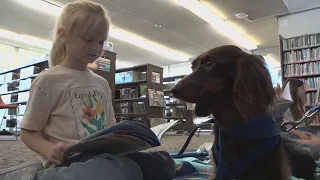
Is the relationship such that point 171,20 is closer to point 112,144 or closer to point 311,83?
point 311,83

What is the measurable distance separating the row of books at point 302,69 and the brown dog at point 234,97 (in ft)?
18.1

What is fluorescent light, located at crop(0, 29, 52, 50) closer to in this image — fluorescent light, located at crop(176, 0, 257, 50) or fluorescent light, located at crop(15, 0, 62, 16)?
fluorescent light, located at crop(15, 0, 62, 16)

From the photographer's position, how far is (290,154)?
1.22 m

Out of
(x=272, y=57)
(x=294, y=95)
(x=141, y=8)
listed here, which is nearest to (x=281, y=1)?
(x=141, y=8)

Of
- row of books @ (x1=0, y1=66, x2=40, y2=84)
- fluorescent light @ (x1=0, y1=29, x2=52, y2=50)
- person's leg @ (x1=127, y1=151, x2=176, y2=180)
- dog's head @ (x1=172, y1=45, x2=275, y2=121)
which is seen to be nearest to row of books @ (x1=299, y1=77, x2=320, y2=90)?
dog's head @ (x1=172, y1=45, x2=275, y2=121)

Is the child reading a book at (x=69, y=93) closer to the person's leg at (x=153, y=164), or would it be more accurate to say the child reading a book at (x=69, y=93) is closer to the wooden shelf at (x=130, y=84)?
the person's leg at (x=153, y=164)

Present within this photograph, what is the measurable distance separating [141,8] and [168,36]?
2312mm

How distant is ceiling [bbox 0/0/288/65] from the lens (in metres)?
6.29

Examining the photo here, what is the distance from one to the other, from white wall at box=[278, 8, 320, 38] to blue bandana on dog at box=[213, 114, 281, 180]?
21.7 feet

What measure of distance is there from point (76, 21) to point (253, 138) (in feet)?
2.55

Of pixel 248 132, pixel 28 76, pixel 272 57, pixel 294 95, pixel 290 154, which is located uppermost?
pixel 272 57

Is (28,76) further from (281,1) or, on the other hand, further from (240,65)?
(240,65)

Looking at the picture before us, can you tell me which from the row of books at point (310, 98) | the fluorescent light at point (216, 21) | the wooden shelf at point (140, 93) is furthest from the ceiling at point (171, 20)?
the row of books at point (310, 98)

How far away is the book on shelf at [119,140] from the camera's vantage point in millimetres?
793
